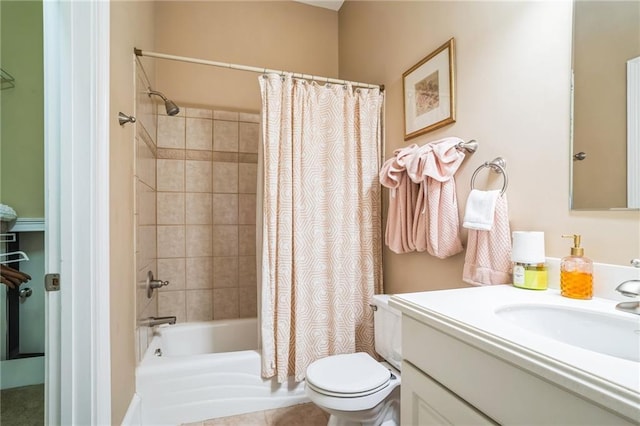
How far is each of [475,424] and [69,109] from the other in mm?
1436

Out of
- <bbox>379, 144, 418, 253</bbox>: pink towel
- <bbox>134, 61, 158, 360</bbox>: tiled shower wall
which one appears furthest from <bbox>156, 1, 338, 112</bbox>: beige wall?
<bbox>379, 144, 418, 253</bbox>: pink towel

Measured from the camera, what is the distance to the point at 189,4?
224 centimetres

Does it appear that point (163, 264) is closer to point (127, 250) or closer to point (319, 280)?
point (127, 250)

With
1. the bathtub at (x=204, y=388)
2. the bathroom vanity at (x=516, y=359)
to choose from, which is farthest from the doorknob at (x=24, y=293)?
the bathroom vanity at (x=516, y=359)

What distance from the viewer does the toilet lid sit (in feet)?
3.96

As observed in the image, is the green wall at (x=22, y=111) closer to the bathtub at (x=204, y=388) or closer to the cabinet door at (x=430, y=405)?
the bathtub at (x=204, y=388)

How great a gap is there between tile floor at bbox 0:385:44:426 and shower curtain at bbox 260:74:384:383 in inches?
39.2

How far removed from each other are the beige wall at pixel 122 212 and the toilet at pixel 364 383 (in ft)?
2.62

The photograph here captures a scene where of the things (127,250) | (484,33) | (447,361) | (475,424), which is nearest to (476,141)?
(484,33)

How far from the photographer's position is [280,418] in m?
1.64

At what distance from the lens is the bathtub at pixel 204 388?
1.54 metres

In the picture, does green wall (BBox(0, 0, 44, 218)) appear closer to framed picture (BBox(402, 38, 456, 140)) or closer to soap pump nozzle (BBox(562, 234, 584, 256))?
framed picture (BBox(402, 38, 456, 140))

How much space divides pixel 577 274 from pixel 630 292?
184 millimetres

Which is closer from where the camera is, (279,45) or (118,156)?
(118,156)
